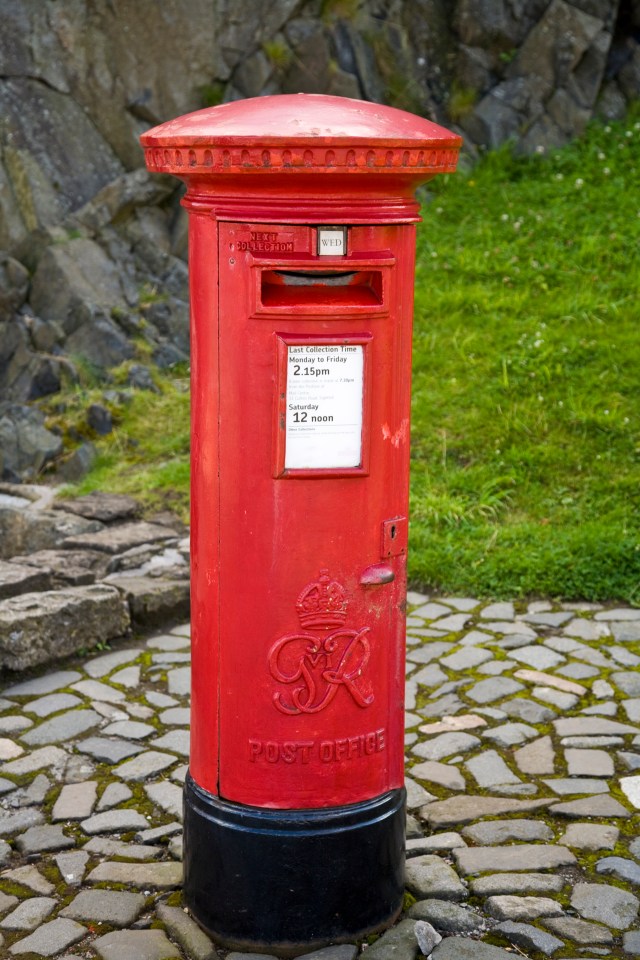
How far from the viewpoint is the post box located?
2.88 metres

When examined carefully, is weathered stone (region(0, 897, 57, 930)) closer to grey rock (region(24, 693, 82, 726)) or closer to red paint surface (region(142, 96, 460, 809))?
red paint surface (region(142, 96, 460, 809))

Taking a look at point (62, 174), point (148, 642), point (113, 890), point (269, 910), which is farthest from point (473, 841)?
point (62, 174)

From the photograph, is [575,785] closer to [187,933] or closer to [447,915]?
[447,915]

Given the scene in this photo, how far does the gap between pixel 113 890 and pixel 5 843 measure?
18.6 inches

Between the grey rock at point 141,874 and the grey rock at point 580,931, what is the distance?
110 cm

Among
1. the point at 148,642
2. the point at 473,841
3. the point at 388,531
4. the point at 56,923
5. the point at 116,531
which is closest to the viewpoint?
the point at 388,531

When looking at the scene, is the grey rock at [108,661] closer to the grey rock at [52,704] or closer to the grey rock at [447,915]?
the grey rock at [52,704]

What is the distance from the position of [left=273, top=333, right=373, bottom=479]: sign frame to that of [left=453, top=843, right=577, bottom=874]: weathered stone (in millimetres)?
1353

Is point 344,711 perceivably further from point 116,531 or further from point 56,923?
point 116,531

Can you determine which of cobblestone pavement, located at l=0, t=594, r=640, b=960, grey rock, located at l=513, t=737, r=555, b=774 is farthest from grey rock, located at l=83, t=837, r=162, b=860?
Result: grey rock, located at l=513, t=737, r=555, b=774

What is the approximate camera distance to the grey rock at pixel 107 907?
133 inches

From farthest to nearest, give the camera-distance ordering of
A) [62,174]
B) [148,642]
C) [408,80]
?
[408,80], [62,174], [148,642]

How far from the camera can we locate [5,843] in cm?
377

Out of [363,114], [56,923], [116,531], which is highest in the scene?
[363,114]
